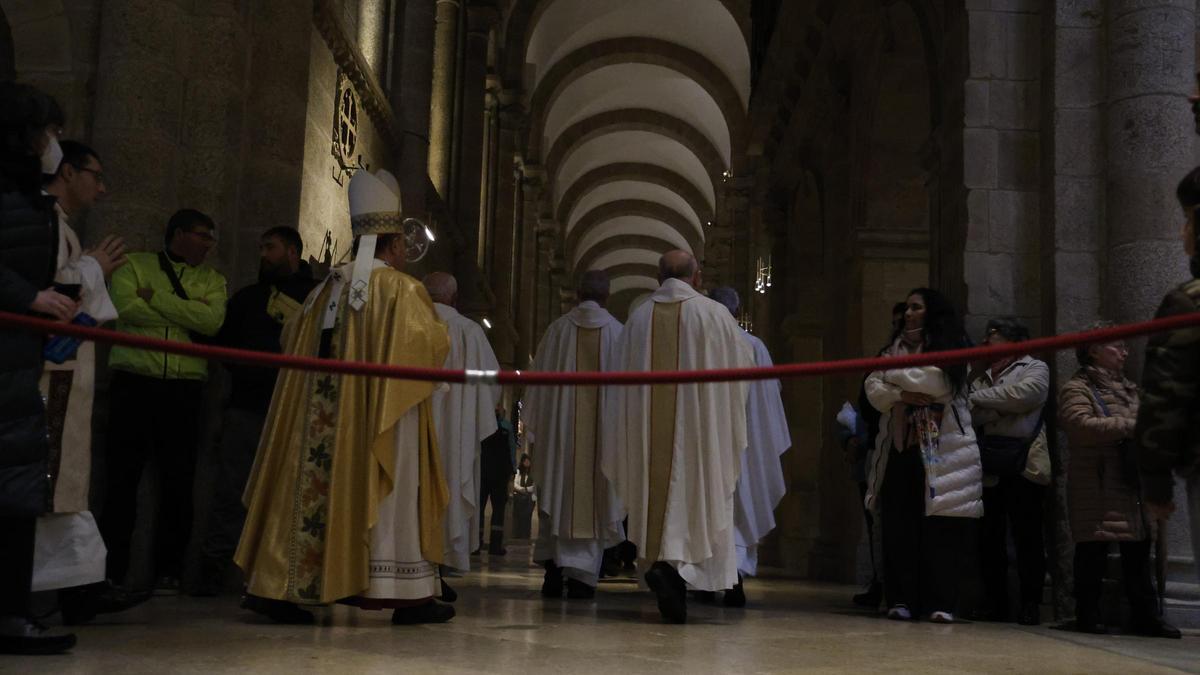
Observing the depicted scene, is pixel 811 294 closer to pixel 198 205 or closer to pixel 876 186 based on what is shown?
pixel 876 186

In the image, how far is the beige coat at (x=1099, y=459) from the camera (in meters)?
6.19

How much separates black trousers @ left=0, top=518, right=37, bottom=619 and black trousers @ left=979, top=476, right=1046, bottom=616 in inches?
190

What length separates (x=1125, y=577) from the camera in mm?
6301

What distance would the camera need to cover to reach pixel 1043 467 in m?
6.95

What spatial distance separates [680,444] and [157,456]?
98.3 inches

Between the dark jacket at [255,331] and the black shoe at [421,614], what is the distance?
168cm

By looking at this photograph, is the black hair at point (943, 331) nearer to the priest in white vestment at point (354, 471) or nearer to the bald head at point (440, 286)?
the priest in white vestment at point (354, 471)

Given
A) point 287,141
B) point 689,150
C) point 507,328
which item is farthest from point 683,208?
point 287,141

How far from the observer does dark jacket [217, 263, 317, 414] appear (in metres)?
6.86

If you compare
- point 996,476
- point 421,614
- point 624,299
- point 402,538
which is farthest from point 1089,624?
point 624,299

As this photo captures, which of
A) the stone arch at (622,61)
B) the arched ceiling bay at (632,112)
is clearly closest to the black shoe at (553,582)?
the arched ceiling bay at (632,112)

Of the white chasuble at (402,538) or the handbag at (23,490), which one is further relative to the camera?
the white chasuble at (402,538)

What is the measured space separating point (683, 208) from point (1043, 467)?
3360 centimetres

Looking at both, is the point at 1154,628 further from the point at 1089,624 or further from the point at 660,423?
the point at 660,423
